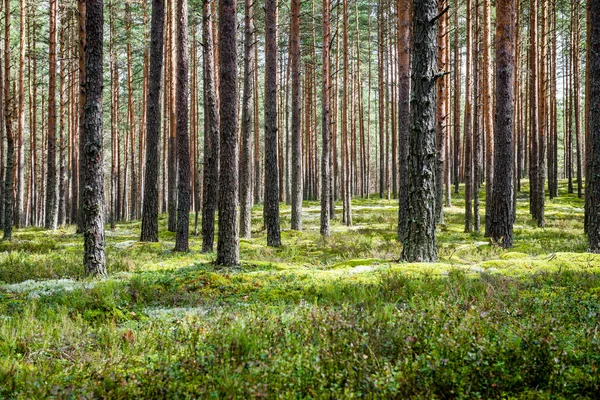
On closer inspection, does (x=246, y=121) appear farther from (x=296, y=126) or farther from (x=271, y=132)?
(x=271, y=132)

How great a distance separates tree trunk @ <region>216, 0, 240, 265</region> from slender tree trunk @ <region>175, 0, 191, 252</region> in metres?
3.95

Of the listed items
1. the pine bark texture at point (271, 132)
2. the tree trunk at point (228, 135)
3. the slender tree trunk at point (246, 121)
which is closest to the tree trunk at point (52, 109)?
the slender tree trunk at point (246, 121)

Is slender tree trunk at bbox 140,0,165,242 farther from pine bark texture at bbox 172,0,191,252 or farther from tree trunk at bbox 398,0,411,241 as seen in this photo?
tree trunk at bbox 398,0,411,241

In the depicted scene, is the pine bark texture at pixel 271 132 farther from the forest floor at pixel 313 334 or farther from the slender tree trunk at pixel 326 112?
the forest floor at pixel 313 334

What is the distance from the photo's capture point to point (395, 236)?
1609 cm

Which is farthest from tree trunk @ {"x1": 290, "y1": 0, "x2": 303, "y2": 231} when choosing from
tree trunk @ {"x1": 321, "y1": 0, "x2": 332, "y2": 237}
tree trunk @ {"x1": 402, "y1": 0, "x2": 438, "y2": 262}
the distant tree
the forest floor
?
the distant tree

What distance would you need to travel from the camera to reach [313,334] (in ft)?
13.5

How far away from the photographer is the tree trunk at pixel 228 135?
30.7ft

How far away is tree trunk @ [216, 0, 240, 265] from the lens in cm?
934

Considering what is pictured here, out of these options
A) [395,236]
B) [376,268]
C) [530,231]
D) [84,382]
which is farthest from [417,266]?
[530,231]

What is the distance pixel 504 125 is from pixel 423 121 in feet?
15.6

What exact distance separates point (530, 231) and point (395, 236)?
15.4ft

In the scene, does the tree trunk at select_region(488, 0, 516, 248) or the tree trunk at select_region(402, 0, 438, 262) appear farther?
the tree trunk at select_region(488, 0, 516, 248)

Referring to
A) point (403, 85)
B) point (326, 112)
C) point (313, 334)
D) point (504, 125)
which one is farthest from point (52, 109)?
point (313, 334)
